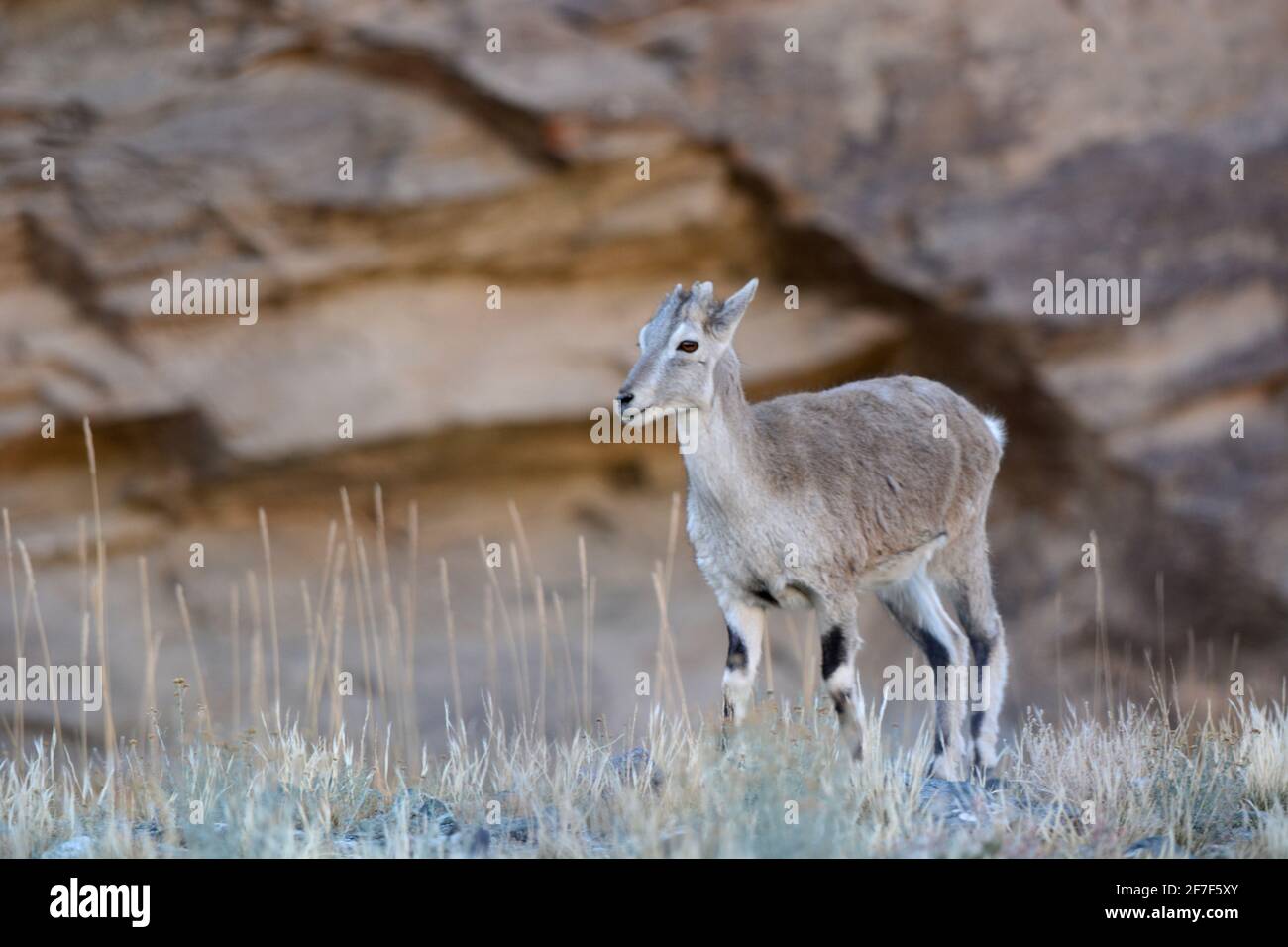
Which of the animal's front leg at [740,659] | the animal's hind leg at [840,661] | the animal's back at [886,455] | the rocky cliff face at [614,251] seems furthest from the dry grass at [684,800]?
the rocky cliff face at [614,251]

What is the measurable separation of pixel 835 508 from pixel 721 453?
66 cm

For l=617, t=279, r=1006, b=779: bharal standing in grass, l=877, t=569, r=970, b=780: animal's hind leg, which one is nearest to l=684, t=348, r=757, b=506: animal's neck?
l=617, t=279, r=1006, b=779: bharal standing in grass

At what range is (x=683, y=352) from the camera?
7109 millimetres

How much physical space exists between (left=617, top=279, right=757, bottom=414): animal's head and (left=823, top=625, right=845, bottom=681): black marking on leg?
118cm

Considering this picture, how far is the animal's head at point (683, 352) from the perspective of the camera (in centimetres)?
692

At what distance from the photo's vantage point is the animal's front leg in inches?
282

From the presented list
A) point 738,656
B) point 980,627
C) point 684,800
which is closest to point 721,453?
point 738,656

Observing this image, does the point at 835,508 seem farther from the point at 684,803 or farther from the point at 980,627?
the point at 684,803

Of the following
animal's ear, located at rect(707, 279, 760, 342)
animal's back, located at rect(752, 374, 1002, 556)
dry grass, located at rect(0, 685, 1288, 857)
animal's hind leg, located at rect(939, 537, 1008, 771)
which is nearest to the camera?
dry grass, located at rect(0, 685, 1288, 857)

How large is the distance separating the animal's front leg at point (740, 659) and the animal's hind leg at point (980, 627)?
59.2 inches

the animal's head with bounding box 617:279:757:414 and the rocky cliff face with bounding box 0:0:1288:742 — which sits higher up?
the rocky cliff face with bounding box 0:0:1288:742

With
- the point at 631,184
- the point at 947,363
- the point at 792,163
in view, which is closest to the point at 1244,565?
the point at 947,363

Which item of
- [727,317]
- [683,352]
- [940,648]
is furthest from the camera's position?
[940,648]

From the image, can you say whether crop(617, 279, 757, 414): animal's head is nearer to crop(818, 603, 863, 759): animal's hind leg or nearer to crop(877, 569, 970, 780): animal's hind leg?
crop(818, 603, 863, 759): animal's hind leg
